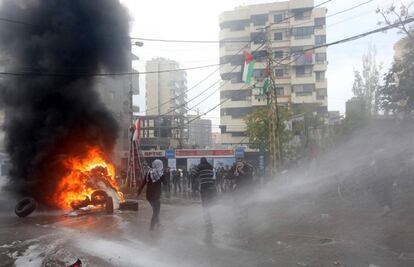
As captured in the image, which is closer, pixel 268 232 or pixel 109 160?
pixel 268 232

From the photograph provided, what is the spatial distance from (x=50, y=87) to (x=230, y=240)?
1344cm

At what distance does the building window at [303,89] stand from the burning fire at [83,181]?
45280 mm

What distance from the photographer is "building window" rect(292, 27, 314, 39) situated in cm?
5845

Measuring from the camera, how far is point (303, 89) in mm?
58344

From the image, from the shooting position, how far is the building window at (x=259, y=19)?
59688 millimetres

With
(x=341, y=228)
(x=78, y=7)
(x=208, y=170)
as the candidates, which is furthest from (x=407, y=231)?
(x=78, y=7)

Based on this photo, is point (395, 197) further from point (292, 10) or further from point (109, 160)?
point (292, 10)

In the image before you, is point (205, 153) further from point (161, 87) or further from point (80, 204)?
point (161, 87)

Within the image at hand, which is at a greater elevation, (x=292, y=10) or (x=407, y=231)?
(x=292, y=10)

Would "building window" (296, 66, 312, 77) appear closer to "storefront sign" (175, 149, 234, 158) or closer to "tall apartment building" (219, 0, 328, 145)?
"tall apartment building" (219, 0, 328, 145)

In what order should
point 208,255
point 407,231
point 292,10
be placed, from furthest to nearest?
1. point 292,10
2. point 407,231
3. point 208,255

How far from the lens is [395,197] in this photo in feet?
33.7

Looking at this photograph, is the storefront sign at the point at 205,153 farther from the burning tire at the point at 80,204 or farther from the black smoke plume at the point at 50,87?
the burning tire at the point at 80,204

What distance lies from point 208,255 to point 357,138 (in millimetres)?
15372
